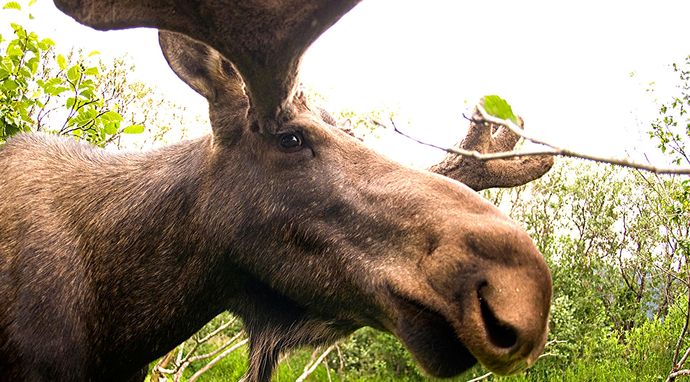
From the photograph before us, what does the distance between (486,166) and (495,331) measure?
1.53 meters

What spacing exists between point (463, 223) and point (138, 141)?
9.92 meters

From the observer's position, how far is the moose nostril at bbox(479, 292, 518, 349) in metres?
1.92

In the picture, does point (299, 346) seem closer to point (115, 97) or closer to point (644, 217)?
point (115, 97)

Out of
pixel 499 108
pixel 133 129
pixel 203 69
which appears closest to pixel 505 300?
pixel 499 108

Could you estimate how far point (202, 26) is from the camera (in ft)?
7.25

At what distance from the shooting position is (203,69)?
274cm

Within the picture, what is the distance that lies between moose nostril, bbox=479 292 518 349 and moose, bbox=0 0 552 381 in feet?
0.27

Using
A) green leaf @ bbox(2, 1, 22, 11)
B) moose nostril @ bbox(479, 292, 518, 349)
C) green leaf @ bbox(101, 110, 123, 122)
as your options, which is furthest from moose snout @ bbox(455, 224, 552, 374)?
green leaf @ bbox(2, 1, 22, 11)

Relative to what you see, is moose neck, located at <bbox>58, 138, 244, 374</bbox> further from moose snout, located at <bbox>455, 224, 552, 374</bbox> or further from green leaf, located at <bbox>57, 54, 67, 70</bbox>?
green leaf, located at <bbox>57, 54, 67, 70</bbox>

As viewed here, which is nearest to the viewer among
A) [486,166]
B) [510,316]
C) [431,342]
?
[510,316]

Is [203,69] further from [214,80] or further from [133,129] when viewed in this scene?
[133,129]

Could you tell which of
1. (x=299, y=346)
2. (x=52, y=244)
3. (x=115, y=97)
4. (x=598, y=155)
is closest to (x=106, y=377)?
(x=52, y=244)

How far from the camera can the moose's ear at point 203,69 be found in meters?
2.73

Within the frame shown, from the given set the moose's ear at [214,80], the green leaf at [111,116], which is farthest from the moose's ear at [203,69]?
the green leaf at [111,116]
